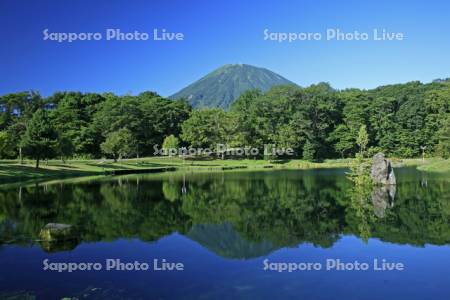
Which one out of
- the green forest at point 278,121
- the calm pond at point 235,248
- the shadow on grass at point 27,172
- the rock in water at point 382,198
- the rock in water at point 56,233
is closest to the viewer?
the calm pond at point 235,248

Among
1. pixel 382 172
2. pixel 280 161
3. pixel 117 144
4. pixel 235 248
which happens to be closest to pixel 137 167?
pixel 117 144

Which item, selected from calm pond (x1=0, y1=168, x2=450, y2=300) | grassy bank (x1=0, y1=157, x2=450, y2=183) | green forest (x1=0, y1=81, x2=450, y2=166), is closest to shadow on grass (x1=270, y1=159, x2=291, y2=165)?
grassy bank (x1=0, y1=157, x2=450, y2=183)

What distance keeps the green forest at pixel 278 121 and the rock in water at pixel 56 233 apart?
61233 millimetres

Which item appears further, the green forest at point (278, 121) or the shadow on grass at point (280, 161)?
the green forest at point (278, 121)

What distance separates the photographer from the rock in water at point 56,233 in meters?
16.2

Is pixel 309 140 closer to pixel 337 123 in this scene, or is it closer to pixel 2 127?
pixel 337 123

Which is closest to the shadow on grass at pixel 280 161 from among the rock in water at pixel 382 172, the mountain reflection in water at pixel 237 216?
the rock in water at pixel 382 172

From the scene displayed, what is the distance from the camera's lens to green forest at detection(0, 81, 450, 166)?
81.6 meters

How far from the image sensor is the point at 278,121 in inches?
3396

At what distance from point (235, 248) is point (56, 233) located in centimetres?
709

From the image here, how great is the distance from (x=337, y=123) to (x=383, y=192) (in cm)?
6101

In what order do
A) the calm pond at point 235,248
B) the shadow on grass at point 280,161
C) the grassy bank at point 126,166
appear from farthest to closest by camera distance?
the shadow on grass at point 280,161 < the grassy bank at point 126,166 < the calm pond at point 235,248

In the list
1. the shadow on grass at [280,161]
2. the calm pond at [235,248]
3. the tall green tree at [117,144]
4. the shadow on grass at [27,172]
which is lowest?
the calm pond at [235,248]

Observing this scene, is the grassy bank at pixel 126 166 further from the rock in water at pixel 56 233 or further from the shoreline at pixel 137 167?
the rock in water at pixel 56 233
